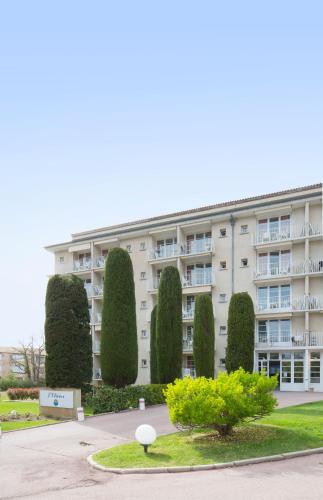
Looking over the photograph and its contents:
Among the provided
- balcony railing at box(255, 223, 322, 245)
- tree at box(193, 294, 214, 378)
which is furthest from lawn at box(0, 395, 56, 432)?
balcony railing at box(255, 223, 322, 245)

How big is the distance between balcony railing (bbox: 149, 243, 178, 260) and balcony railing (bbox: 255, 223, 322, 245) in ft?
23.0

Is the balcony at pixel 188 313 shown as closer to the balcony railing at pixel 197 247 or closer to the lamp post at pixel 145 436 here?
the balcony railing at pixel 197 247

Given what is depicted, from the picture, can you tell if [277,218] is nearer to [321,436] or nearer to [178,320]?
[178,320]

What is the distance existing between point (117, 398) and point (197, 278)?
17765 mm

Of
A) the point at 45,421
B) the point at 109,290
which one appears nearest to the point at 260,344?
the point at 109,290

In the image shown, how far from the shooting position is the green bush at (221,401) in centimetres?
1303

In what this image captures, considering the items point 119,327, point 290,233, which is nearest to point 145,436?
point 119,327

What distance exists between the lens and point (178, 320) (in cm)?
2930

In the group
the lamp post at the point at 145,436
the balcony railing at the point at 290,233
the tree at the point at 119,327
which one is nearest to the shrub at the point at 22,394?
the tree at the point at 119,327

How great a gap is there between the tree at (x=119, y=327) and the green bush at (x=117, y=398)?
1.08 m

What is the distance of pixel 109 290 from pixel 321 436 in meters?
14.4

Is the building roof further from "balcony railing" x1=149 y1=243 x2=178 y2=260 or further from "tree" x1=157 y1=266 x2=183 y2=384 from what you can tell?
"tree" x1=157 y1=266 x2=183 y2=384

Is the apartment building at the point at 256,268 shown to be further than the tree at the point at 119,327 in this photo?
Yes

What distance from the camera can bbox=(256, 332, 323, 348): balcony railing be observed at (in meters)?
34.1
